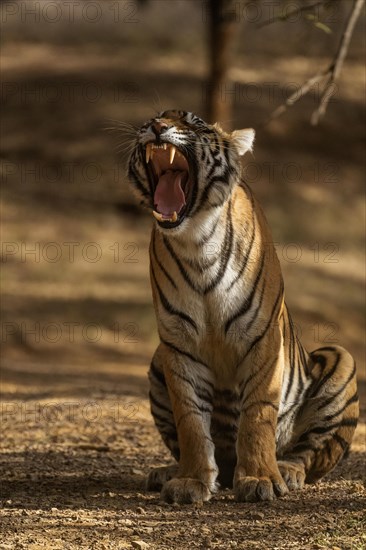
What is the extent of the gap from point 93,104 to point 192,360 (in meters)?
17.2

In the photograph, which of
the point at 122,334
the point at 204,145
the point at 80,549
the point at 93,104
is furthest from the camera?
the point at 93,104

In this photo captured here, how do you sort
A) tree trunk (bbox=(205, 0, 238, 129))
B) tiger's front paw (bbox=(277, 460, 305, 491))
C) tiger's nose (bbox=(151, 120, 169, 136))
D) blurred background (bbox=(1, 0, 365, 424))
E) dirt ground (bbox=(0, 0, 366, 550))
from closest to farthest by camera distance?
dirt ground (bbox=(0, 0, 366, 550)) → tiger's nose (bbox=(151, 120, 169, 136)) → tiger's front paw (bbox=(277, 460, 305, 491)) → blurred background (bbox=(1, 0, 365, 424)) → tree trunk (bbox=(205, 0, 238, 129))

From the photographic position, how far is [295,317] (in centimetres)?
1365

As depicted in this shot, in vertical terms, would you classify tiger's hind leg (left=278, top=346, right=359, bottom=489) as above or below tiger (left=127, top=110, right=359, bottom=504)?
below

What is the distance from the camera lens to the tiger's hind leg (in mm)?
5414

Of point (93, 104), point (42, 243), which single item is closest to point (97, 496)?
point (42, 243)

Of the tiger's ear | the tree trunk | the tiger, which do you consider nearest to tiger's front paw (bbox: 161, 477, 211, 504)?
the tiger

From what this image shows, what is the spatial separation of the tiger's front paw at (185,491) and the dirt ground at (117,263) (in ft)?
0.17

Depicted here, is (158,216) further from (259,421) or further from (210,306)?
(259,421)

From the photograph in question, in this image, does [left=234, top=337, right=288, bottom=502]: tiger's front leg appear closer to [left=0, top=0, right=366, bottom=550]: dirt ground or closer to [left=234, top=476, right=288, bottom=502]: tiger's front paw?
[left=234, top=476, right=288, bottom=502]: tiger's front paw

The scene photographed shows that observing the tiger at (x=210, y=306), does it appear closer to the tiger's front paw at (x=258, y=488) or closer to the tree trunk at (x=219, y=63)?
the tiger's front paw at (x=258, y=488)

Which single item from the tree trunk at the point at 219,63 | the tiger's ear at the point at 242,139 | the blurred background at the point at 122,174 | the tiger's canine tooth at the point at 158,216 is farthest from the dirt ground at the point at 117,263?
the tiger's ear at the point at 242,139

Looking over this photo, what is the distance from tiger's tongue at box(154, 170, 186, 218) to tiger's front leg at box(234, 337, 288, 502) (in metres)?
0.73

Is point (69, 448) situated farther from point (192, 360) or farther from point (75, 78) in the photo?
point (75, 78)
